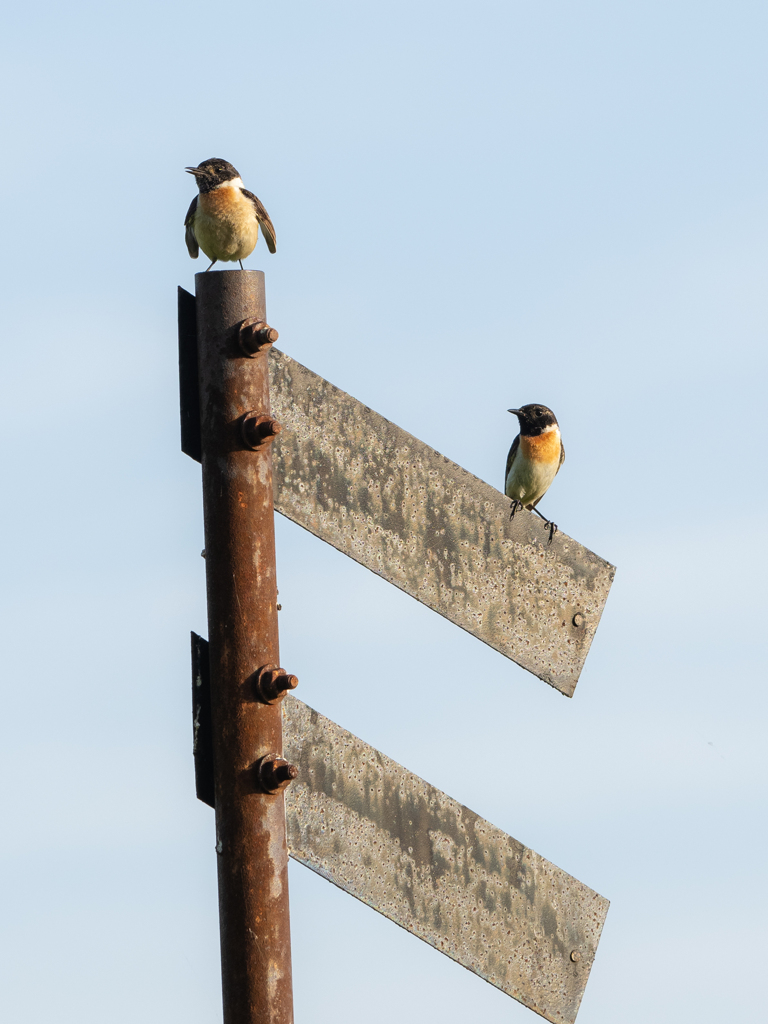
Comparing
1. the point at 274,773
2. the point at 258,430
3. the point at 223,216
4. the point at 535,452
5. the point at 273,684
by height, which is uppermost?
the point at 535,452

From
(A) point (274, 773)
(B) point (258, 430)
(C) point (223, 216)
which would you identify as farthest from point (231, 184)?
(A) point (274, 773)

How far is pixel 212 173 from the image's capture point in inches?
195

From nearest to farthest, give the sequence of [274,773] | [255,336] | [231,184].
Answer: [274,773] < [255,336] < [231,184]

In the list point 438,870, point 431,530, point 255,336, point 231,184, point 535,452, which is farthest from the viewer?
point 535,452

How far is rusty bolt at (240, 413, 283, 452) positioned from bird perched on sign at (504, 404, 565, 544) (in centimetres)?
660

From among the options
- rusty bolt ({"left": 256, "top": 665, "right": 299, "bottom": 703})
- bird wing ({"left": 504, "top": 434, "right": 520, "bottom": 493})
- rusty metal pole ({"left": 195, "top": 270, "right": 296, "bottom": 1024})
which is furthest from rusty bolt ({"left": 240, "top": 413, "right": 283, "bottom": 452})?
bird wing ({"left": 504, "top": 434, "right": 520, "bottom": 493})

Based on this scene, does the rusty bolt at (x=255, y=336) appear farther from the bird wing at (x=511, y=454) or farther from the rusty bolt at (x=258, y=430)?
the bird wing at (x=511, y=454)

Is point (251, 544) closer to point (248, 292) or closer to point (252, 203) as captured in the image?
point (248, 292)

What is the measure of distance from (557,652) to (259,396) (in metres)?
0.74

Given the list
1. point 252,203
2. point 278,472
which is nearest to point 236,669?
point 278,472

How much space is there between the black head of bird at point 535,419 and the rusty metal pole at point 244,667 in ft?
22.0

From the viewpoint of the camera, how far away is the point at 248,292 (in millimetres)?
2080

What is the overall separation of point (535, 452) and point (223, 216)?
4.13 metres

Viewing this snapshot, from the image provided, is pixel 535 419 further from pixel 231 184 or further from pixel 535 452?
pixel 231 184
